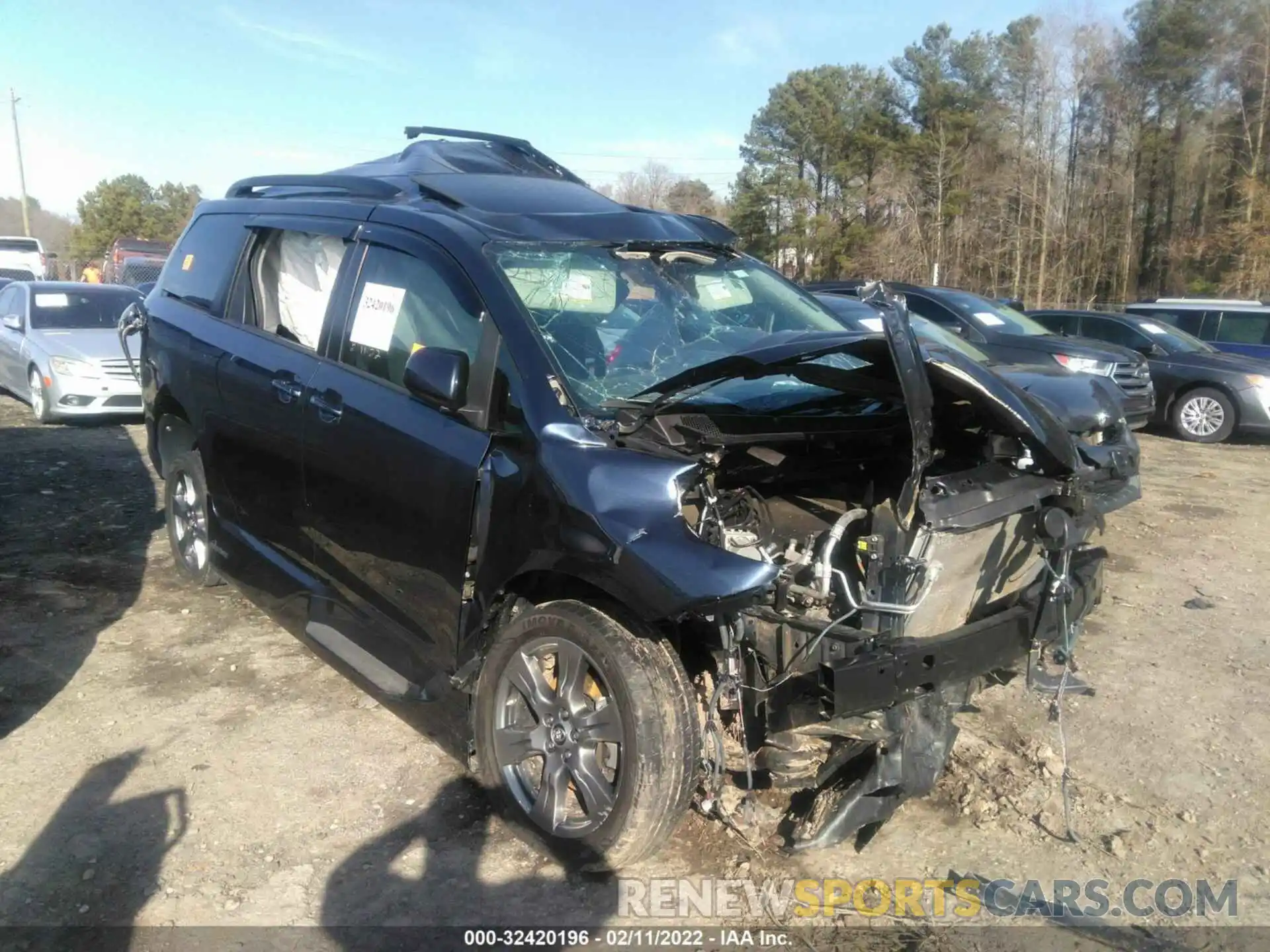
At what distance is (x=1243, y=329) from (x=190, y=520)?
A: 49.5ft

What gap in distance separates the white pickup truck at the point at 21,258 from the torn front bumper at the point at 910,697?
28358 mm

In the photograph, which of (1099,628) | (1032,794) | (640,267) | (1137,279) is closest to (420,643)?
(640,267)

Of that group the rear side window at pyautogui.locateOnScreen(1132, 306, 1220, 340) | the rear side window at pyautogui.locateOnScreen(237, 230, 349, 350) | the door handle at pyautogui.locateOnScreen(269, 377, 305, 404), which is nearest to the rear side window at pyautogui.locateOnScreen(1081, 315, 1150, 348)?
the rear side window at pyautogui.locateOnScreen(1132, 306, 1220, 340)

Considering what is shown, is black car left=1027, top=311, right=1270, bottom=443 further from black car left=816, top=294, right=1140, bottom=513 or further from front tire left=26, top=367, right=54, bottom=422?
front tire left=26, top=367, right=54, bottom=422

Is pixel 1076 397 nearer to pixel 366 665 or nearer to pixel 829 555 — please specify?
→ pixel 829 555

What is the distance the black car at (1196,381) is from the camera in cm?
1221

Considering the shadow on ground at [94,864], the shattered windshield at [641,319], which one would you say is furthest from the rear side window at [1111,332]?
the shadow on ground at [94,864]

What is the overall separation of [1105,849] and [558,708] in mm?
1866

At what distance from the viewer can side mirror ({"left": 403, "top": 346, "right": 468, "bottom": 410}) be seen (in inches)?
126

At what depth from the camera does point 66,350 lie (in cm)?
1096

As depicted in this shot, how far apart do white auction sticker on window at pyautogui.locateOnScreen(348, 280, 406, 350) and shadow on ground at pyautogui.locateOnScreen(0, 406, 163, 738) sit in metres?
2.14

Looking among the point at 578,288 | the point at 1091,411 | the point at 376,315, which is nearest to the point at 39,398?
the point at 376,315

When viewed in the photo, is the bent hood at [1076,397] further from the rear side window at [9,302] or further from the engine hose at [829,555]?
the rear side window at [9,302]

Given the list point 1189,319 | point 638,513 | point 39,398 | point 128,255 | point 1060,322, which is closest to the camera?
point 638,513
